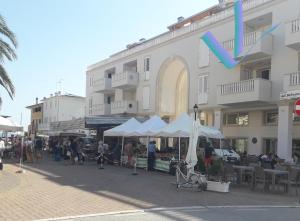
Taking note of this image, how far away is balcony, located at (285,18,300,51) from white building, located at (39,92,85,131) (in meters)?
54.4

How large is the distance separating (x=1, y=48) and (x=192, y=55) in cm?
1778

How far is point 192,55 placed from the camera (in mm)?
34969

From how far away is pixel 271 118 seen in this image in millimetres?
29406

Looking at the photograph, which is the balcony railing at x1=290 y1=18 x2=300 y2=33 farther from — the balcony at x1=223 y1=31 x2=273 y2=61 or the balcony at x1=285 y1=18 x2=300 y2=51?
the balcony at x1=223 y1=31 x2=273 y2=61

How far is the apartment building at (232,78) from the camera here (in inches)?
1056

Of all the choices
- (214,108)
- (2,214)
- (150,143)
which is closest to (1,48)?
(150,143)

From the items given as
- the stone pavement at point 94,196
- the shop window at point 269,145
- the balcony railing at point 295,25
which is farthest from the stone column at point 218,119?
the stone pavement at point 94,196

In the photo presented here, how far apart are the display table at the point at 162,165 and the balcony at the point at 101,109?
22696 mm

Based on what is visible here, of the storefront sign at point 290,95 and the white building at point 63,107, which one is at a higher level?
the white building at point 63,107

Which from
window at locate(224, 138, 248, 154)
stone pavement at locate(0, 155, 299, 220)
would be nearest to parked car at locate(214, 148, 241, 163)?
window at locate(224, 138, 248, 154)

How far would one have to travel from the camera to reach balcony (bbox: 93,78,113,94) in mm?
47812

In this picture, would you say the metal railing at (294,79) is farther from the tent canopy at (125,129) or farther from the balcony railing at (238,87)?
the tent canopy at (125,129)

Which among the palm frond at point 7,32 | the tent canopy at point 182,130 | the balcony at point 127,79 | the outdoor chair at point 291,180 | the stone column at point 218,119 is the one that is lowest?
the outdoor chair at point 291,180

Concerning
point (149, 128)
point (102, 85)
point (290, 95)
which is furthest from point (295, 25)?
point (102, 85)
